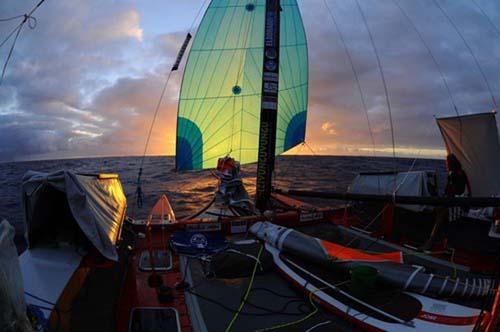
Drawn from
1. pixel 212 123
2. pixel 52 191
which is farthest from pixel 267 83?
pixel 52 191

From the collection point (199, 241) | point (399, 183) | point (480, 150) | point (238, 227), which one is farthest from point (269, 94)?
point (480, 150)

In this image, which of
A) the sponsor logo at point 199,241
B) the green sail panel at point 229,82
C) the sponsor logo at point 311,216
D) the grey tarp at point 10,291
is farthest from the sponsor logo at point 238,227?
the grey tarp at point 10,291

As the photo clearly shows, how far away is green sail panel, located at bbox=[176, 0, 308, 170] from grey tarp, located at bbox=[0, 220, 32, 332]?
21.9ft

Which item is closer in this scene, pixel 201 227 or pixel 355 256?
pixel 355 256

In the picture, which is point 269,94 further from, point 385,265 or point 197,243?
point 385,265

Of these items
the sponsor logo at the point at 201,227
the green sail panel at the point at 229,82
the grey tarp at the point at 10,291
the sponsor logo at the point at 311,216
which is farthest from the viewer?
the green sail panel at the point at 229,82

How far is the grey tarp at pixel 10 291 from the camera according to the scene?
5.60 feet

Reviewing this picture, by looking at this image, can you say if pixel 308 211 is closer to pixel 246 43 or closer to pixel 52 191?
pixel 246 43

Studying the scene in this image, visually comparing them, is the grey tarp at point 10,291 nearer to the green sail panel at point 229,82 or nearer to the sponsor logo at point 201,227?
the sponsor logo at point 201,227

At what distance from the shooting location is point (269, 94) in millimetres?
6246

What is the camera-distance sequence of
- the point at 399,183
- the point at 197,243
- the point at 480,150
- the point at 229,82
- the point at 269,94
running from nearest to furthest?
the point at 197,243 < the point at 269,94 < the point at 480,150 < the point at 399,183 < the point at 229,82

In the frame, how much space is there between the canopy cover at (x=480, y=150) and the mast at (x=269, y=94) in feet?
15.2

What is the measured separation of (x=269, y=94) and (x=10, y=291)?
529 centimetres

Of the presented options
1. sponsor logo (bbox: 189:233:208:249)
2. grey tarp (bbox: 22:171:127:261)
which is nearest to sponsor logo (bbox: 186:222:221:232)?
sponsor logo (bbox: 189:233:208:249)
